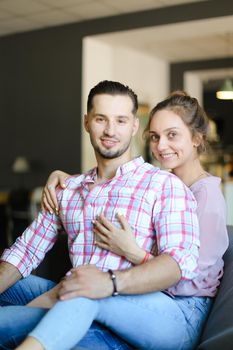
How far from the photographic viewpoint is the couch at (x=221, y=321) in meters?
1.53

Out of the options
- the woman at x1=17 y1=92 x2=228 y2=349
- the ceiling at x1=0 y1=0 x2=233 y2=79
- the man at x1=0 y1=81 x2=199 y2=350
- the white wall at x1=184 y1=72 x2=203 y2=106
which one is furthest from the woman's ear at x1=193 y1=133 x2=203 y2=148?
the white wall at x1=184 y1=72 x2=203 y2=106

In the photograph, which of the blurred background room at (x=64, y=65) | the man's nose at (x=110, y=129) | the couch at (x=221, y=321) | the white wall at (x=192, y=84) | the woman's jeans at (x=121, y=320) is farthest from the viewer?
the white wall at (x=192, y=84)

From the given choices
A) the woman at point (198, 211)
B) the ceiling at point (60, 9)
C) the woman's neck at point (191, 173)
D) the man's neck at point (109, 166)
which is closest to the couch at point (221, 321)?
the woman at point (198, 211)

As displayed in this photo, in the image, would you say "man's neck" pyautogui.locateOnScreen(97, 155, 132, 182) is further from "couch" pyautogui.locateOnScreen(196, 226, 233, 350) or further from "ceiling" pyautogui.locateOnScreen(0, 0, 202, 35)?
"ceiling" pyautogui.locateOnScreen(0, 0, 202, 35)

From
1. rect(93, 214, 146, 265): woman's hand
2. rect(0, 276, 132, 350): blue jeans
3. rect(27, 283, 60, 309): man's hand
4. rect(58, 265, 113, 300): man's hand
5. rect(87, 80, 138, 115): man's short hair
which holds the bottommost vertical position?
rect(0, 276, 132, 350): blue jeans

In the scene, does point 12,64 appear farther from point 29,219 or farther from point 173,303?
point 173,303

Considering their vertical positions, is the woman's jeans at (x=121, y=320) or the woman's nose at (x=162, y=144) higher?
the woman's nose at (x=162, y=144)

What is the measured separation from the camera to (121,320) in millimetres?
1557

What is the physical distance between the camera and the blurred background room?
219 inches

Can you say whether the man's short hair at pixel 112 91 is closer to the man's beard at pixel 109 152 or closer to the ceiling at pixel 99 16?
the man's beard at pixel 109 152

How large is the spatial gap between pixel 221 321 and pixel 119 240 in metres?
0.43

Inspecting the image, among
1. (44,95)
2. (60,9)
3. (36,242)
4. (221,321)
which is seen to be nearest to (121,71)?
(44,95)

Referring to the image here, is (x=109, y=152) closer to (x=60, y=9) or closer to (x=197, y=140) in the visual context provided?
(x=197, y=140)

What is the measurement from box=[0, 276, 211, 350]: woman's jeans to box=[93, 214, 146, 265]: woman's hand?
0.45 ft
